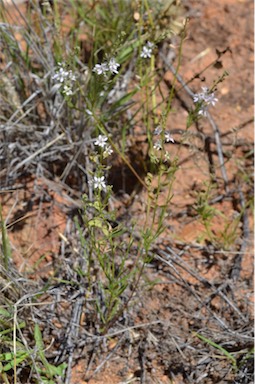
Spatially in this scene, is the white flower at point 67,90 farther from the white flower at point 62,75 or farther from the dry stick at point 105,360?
the dry stick at point 105,360

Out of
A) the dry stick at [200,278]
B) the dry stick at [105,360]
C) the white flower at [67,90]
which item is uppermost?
the white flower at [67,90]

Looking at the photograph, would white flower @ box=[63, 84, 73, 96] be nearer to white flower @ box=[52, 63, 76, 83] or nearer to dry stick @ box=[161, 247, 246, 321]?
white flower @ box=[52, 63, 76, 83]

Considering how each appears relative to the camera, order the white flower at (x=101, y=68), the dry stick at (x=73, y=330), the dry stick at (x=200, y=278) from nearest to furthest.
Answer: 1. the white flower at (x=101, y=68)
2. the dry stick at (x=73, y=330)
3. the dry stick at (x=200, y=278)

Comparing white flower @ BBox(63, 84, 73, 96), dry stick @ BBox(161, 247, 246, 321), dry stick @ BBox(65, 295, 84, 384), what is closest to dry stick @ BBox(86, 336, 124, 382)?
dry stick @ BBox(65, 295, 84, 384)

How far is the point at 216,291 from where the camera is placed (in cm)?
215

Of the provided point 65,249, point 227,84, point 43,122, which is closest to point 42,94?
point 43,122

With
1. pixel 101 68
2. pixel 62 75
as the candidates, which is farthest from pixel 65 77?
pixel 101 68

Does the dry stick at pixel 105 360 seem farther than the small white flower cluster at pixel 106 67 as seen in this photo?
Yes

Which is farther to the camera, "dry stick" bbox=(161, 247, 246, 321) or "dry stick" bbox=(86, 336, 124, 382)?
"dry stick" bbox=(161, 247, 246, 321)

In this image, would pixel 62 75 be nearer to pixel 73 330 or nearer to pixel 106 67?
pixel 106 67

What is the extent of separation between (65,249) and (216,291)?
591mm

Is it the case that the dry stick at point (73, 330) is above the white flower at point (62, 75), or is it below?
below

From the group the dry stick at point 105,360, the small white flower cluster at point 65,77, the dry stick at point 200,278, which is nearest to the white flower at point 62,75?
the small white flower cluster at point 65,77

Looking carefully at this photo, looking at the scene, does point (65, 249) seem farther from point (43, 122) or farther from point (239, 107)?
point (239, 107)
